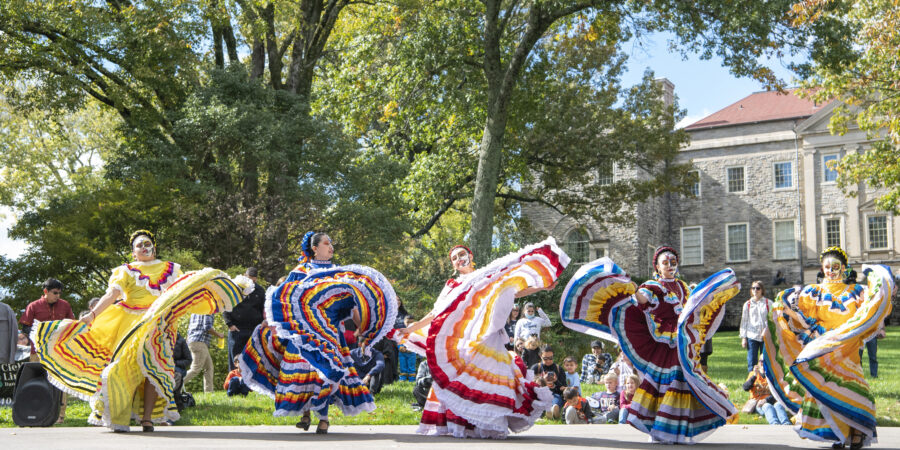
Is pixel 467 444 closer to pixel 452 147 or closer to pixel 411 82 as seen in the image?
pixel 411 82

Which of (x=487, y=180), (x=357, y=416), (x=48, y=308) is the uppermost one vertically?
(x=487, y=180)

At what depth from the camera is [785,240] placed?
164ft

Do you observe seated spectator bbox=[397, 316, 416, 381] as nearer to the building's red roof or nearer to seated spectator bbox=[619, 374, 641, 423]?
seated spectator bbox=[619, 374, 641, 423]

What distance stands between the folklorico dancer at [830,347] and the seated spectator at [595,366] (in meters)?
8.27

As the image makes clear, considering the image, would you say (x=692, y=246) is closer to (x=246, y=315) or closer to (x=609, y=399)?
(x=609, y=399)

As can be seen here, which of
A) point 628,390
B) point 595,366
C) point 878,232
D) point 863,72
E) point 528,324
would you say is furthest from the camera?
point 878,232

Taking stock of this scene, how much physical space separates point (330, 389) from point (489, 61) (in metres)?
15.0

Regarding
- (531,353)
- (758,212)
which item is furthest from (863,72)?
(758,212)

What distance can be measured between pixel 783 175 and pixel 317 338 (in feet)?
149

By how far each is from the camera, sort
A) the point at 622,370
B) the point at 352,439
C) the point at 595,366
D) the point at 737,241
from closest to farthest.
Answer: the point at 352,439 < the point at 622,370 < the point at 595,366 < the point at 737,241

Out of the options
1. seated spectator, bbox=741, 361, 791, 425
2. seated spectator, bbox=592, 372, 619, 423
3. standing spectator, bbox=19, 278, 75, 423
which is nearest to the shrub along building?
seated spectator, bbox=741, 361, 791, 425

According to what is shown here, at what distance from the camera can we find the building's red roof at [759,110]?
5027 centimetres

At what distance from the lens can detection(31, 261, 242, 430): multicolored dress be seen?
30.5ft

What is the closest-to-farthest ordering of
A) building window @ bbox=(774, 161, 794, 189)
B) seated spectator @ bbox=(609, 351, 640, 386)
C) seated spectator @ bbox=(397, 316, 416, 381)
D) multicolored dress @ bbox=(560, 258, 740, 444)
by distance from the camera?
1. multicolored dress @ bbox=(560, 258, 740, 444)
2. seated spectator @ bbox=(609, 351, 640, 386)
3. seated spectator @ bbox=(397, 316, 416, 381)
4. building window @ bbox=(774, 161, 794, 189)
